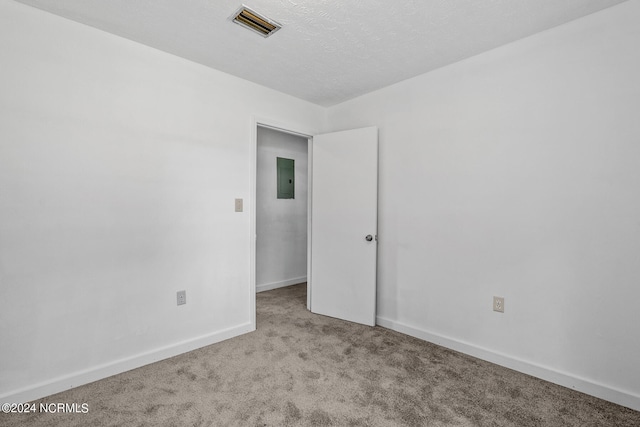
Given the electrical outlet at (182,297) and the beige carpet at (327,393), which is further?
the electrical outlet at (182,297)

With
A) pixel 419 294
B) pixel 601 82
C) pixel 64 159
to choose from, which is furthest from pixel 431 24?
pixel 64 159

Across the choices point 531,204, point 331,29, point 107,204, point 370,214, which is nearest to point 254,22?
point 331,29

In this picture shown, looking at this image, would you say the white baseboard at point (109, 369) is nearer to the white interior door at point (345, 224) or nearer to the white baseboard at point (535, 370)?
the white interior door at point (345, 224)

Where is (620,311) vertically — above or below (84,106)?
below

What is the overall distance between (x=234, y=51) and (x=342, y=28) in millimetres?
898

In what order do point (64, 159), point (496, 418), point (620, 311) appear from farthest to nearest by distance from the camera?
1. point (64, 159)
2. point (620, 311)
3. point (496, 418)

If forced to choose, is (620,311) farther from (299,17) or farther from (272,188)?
(272,188)

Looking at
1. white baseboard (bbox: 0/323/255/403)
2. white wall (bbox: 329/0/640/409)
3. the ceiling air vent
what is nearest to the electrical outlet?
white baseboard (bbox: 0/323/255/403)

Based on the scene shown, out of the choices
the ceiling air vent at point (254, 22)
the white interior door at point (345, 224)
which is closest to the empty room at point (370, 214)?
the ceiling air vent at point (254, 22)

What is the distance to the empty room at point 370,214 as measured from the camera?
1.75 meters

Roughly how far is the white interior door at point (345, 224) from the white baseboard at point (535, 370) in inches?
23.0

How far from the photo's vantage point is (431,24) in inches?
75.7

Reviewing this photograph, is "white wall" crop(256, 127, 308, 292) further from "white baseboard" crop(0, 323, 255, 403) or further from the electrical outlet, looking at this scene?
the electrical outlet

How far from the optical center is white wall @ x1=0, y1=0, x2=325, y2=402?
178 centimetres
